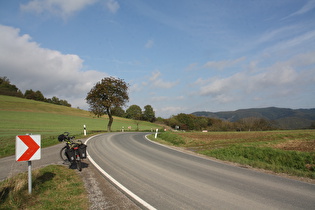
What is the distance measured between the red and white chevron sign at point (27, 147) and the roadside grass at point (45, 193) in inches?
28.9

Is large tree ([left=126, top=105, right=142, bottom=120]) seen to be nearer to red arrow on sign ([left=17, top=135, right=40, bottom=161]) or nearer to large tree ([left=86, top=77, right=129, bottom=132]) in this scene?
large tree ([left=86, top=77, right=129, bottom=132])

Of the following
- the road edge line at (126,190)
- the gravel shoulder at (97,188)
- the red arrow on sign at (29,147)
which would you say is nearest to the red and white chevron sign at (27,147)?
the red arrow on sign at (29,147)

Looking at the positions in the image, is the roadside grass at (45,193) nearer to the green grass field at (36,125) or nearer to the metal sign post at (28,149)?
the metal sign post at (28,149)

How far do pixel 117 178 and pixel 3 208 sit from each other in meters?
3.03

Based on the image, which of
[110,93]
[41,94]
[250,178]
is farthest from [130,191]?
[41,94]

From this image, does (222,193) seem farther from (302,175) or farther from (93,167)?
(93,167)

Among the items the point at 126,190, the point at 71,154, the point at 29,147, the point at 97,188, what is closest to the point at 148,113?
the point at 71,154

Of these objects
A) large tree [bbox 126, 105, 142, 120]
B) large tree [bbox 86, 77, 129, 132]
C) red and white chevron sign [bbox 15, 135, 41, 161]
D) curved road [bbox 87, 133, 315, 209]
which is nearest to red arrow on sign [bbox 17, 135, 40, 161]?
red and white chevron sign [bbox 15, 135, 41, 161]

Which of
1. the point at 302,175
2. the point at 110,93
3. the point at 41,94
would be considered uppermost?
the point at 41,94

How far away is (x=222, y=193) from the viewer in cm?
511

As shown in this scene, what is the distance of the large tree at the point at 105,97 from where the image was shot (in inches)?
1347

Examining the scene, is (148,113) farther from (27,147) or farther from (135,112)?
(27,147)

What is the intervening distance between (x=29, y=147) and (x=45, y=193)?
1264 millimetres

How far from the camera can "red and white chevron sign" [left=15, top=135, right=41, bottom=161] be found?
467 cm
